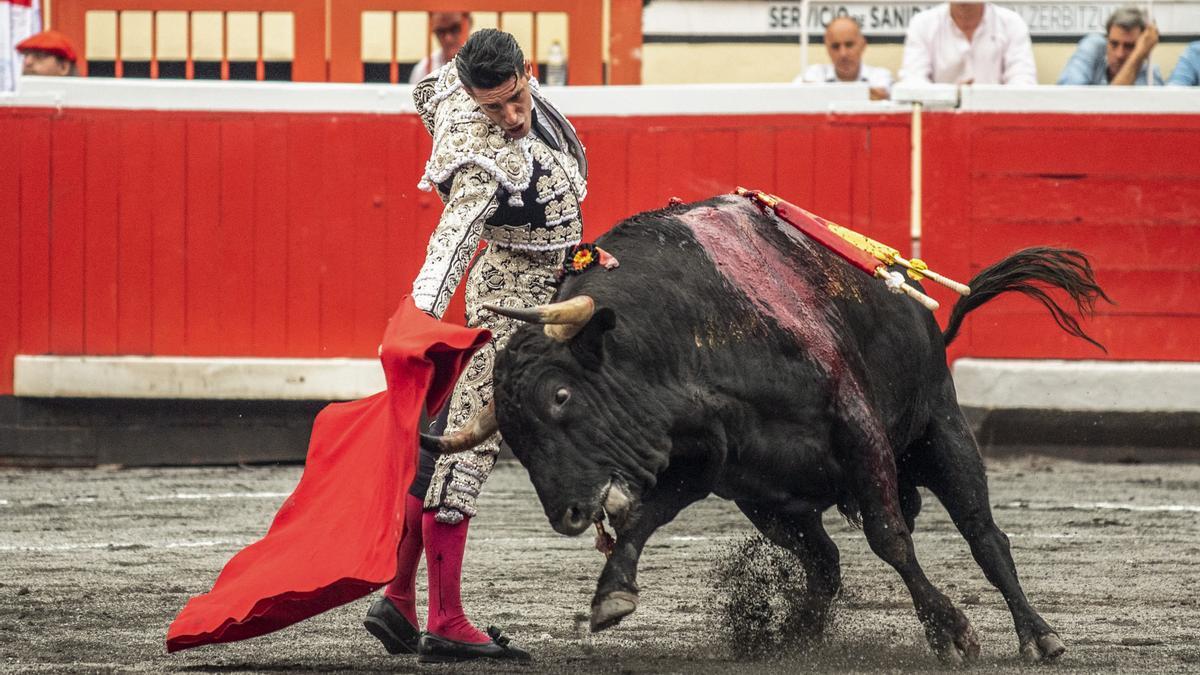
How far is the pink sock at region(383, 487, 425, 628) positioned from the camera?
4.62 metres

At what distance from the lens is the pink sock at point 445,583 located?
14.9 feet

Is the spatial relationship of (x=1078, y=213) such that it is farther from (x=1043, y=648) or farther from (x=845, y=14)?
(x=1043, y=648)

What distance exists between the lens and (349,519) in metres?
4.27

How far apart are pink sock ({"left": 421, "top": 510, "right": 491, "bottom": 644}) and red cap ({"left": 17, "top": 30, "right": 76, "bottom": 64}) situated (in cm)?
463

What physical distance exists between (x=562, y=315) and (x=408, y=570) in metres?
0.92

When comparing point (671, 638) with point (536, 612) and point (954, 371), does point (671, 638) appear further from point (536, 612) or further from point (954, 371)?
point (954, 371)

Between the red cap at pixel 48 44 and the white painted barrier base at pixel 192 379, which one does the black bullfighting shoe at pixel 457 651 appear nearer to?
the white painted barrier base at pixel 192 379

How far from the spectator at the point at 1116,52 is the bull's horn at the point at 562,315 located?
4.97m

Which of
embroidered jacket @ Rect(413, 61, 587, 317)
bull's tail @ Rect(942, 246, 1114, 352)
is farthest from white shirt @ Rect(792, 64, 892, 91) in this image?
embroidered jacket @ Rect(413, 61, 587, 317)

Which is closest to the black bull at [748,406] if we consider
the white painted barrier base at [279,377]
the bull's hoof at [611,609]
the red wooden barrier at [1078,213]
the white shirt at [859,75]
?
the bull's hoof at [611,609]

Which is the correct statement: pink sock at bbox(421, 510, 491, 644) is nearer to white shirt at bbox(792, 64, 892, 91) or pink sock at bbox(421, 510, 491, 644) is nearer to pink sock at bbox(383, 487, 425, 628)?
pink sock at bbox(383, 487, 425, 628)

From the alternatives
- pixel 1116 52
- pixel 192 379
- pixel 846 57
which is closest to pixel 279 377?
pixel 192 379

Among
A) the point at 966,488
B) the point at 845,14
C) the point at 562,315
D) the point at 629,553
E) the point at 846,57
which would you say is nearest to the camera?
the point at 562,315

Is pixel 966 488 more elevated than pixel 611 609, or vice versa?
pixel 966 488
